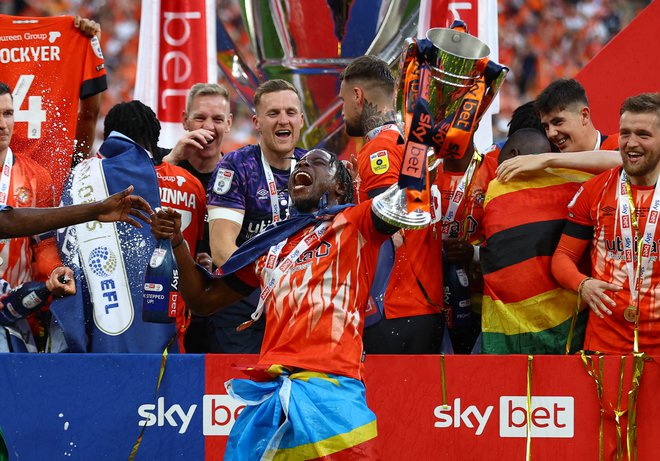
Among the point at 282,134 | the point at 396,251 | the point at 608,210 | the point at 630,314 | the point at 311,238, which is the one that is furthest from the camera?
the point at 282,134

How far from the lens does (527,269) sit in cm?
500

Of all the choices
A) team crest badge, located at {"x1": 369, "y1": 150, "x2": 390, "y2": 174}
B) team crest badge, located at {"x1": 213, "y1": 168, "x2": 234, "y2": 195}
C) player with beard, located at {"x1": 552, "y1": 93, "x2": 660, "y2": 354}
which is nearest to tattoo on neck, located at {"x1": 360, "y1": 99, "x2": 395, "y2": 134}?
team crest badge, located at {"x1": 369, "y1": 150, "x2": 390, "y2": 174}

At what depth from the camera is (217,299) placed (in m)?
4.30

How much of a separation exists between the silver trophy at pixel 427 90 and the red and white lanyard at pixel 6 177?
257cm

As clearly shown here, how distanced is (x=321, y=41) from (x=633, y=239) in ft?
8.74

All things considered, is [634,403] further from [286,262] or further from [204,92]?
[204,92]

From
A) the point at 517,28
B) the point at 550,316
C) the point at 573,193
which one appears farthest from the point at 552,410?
the point at 517,28

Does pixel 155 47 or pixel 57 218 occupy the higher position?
pixel 155 47

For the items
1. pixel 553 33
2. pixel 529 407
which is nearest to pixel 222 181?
pixel 529 407

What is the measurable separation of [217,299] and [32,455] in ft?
4.35

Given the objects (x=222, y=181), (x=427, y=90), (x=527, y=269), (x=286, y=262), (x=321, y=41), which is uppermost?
(x=321, y=41)

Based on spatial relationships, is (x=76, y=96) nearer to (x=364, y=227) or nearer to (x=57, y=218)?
(x=57, y=218)

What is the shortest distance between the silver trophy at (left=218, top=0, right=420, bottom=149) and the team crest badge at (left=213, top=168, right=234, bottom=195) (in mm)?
1387

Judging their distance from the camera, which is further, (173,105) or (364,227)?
(173,105)
